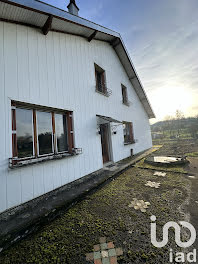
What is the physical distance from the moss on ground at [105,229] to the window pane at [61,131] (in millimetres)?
1876

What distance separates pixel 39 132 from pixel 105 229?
2.93 meters

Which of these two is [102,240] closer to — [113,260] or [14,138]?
[113,260]

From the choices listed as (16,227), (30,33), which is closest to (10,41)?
(30,33)

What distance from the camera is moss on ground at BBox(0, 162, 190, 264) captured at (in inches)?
61.4

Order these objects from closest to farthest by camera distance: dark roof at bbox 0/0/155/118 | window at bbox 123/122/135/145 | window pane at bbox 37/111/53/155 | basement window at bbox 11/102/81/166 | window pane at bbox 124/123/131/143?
dark roof at bbox 0/0/155/118, basement window at bbox 11/102/81/166, window pane at bbox 37/111/53/155, window pane at bbox 124/123/131/143, window at bbox 123/122/135/145

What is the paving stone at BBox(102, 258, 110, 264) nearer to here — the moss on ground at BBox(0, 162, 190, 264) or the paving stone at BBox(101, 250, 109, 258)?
the paving stone at BBox(101, 250, 109, 258)

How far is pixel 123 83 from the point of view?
28.5 feet

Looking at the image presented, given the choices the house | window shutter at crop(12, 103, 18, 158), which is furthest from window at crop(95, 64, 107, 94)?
window shutter at crop(12, 103, 18, 158)

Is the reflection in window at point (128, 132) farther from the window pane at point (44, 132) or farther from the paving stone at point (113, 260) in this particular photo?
the paving stone at point (113, 260)

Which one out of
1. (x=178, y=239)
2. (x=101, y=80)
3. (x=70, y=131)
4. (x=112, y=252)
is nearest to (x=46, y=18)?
(x=70, y=131)

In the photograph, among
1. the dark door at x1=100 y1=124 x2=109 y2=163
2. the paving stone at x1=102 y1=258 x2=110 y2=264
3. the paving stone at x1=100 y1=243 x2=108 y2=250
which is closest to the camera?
the paving stone at x1=102 y1=258 x2=110 y2=264

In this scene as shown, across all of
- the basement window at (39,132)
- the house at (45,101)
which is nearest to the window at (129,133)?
the house at (45,101)

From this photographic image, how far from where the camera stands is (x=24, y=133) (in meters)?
3.08

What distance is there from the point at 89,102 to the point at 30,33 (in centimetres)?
289
